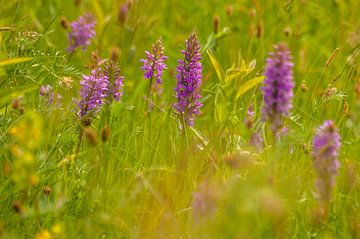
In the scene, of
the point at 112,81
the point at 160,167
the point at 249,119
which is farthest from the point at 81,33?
the point at 249,119

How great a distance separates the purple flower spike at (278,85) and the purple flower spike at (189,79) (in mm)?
506

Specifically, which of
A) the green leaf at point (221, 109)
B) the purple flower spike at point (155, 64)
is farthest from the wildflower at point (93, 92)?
the green leaf at point (221, 109)

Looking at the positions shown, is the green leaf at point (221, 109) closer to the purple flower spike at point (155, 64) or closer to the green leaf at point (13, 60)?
the purple flower spike at point (155, 64)

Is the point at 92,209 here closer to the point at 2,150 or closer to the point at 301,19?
the point at 2,150

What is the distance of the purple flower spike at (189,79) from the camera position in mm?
2252

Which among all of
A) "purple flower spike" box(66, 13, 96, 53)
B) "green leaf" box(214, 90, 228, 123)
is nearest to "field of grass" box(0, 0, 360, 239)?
"green leaf" box(214, 90, 228, 123)

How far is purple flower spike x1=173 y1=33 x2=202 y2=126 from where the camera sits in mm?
2252

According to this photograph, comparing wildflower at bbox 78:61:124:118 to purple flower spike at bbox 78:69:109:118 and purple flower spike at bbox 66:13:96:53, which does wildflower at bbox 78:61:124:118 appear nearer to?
purple flower spike at bbox 78:69:109:118

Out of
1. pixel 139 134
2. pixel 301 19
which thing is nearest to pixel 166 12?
pixel 301 19

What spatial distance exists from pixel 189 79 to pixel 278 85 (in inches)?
21.9

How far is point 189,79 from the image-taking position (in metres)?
Answer: 2.27

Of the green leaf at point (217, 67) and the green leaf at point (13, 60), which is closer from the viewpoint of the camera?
the green leaf at point (13, 60)

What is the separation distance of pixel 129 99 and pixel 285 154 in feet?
3.99

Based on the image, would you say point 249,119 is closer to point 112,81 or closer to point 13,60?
point 112,81
